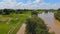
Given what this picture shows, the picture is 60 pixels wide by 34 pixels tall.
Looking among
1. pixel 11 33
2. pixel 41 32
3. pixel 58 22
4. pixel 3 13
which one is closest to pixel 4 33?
pixel 11 33

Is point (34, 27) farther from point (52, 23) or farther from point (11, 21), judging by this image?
point (52, 23)

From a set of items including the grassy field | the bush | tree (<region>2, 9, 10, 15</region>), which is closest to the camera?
the bush

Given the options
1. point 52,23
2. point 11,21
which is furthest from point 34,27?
point 52,23

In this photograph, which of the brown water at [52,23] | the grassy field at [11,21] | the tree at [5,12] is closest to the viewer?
the tree at [5,12]

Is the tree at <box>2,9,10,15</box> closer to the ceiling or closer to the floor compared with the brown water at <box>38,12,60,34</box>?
closer to the ceiling

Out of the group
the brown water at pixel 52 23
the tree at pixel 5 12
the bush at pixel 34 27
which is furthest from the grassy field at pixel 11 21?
the bush at pixel 34 27

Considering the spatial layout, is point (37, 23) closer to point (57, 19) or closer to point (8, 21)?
point (8, 21)

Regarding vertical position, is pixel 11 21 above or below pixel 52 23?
above

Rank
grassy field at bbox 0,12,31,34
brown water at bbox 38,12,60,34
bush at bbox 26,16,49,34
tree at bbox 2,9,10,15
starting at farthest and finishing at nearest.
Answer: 1. brown water at bbox 38,12,60,34
2. grassy field at bbox 0,12,31,34
3. tree at bbox 2,9,10,15
4. bush at bbox 26,16,49,34

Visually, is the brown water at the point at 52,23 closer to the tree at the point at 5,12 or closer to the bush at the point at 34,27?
the tree at the point at 5,12

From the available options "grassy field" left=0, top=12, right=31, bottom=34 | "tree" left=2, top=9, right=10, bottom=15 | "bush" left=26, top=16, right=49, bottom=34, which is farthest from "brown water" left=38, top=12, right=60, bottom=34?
"bush" left=26, top=16, right=49, bottom=34

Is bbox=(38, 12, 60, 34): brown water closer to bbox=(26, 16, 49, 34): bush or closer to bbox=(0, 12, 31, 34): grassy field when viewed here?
bbox=(0, 12, 31, 34): grassy field
